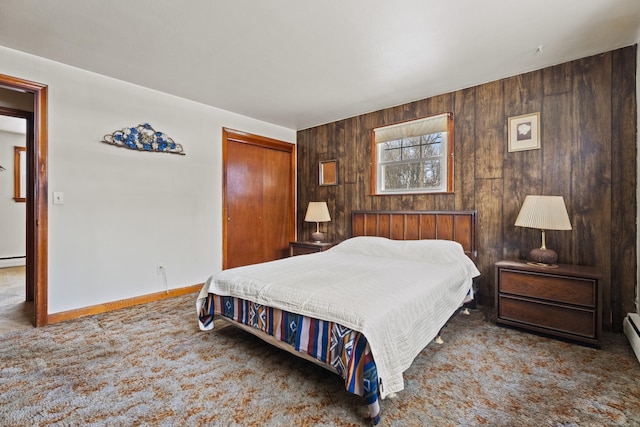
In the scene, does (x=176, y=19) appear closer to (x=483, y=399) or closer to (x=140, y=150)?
(x=140, y=150)

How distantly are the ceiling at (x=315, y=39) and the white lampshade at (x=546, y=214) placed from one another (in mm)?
1303

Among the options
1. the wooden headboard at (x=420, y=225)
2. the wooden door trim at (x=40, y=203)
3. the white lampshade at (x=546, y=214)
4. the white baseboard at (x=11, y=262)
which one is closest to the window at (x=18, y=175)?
the white baseboard at (x=11, y=262)

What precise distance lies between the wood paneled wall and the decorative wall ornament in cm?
295

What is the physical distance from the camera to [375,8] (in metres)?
2.01

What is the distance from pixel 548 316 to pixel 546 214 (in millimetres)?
843

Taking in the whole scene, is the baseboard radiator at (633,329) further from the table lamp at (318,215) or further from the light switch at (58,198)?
the light switch at (58,198)

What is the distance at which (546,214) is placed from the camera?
8.25ft

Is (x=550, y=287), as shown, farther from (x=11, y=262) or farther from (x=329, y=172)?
(x=11, y=262)

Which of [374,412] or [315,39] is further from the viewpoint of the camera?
[315,39]

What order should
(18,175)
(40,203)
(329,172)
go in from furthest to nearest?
(18,175), (329,172), (40,203)

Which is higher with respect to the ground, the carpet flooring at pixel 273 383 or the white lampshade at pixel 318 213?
the white lampshade at pixel 318 213

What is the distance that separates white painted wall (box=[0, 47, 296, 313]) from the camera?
9.17 feet

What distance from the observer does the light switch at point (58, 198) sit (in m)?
2.77

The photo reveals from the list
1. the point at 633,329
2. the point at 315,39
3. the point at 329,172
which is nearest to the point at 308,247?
the point at 329,172
